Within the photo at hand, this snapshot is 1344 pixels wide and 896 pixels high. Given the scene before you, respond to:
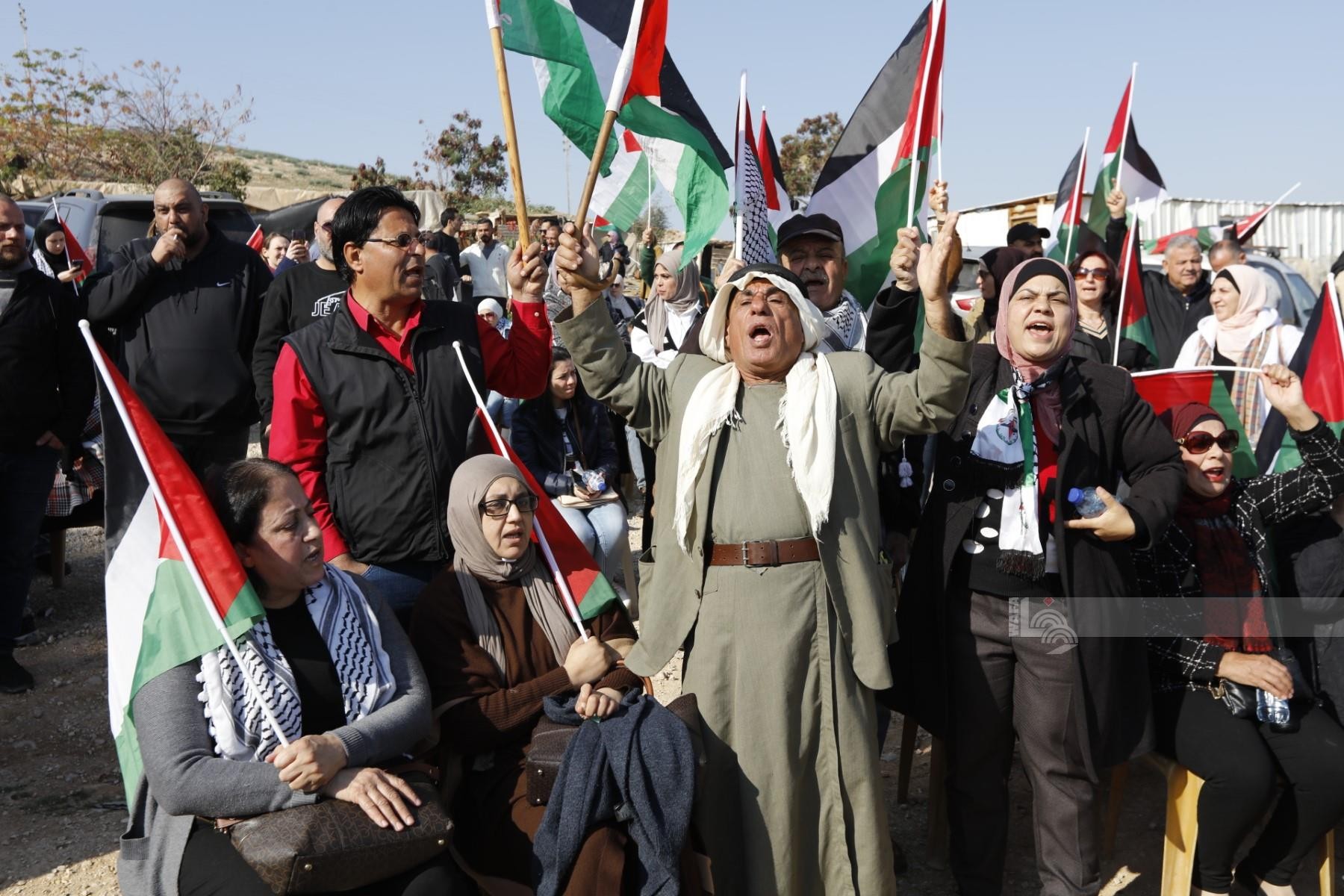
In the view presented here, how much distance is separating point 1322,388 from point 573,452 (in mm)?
3763

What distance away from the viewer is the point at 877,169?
448 centimetres

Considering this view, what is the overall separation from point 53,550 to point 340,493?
15.3 ft

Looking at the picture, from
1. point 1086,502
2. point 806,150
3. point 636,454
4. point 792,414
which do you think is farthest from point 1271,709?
point 806,150

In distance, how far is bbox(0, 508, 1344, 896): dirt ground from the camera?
4.02 metres

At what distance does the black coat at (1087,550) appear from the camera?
345cm

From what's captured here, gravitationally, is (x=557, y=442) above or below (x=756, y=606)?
above

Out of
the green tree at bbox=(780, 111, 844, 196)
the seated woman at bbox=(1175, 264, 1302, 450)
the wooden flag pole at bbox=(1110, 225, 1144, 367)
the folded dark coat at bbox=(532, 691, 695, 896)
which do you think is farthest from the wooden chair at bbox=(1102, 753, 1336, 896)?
the green tree at bbox=(780, 111, 844, 196)

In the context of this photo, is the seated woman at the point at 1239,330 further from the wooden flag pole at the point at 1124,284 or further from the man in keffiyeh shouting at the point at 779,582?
the man in keffiyeh shouting at the point at 779,582

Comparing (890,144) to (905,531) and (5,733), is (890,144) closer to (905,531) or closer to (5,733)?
(905,531)

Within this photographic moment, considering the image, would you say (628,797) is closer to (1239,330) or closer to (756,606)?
(756,606)

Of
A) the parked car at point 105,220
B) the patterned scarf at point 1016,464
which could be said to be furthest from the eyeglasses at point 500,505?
the parked car at point 105,220

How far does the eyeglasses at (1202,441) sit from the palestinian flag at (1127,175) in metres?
4.06

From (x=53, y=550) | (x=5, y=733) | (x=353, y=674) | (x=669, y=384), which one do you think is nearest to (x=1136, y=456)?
(x=669, y=384)

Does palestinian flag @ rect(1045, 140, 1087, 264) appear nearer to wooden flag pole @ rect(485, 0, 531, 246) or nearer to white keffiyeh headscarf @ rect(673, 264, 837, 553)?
white keffiyeh headscarf @ rect(673, 264, 837, 553)
